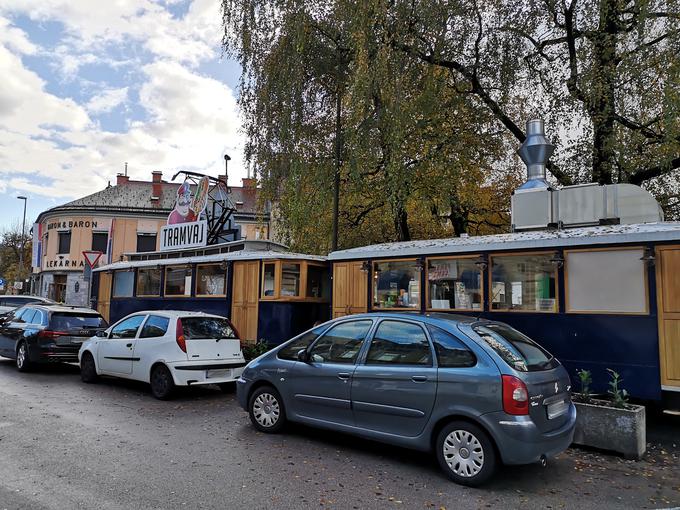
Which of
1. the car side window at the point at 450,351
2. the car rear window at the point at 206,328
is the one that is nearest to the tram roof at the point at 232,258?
the car rear window at the point at 206,328

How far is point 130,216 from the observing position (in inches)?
1491

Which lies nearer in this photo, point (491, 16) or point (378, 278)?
point (378, 278)

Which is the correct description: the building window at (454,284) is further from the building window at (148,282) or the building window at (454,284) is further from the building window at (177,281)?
the building window at (148,282)

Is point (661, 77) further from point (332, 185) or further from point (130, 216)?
point (130, 216)

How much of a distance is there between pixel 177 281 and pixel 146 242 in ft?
85.8

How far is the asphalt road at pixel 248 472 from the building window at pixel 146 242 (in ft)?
105

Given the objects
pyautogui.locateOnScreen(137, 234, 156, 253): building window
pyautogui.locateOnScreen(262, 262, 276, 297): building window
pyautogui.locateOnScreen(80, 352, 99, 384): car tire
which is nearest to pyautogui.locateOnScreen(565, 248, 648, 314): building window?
pyautogui.locateOnScreen(262, 262, 276, 297): building window

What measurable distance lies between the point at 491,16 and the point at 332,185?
5.60 m

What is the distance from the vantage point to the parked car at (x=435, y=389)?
4855 mm

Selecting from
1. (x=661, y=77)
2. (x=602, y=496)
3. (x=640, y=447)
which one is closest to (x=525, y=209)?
(x=661, y=77)

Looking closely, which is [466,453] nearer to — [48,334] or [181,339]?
[181,339]

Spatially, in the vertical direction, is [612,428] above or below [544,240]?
below

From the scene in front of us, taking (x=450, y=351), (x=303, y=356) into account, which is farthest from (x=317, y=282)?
(x=450, y=351)

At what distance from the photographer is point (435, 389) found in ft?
17.1
